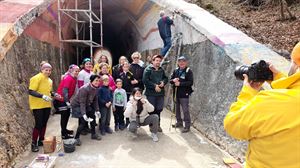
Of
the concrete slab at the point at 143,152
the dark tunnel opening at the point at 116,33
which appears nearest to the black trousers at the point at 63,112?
the concrete slab at the point at 143,152

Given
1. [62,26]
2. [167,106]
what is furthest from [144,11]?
[167,106]

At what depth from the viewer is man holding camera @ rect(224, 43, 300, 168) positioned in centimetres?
161

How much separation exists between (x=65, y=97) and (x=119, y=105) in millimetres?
1165

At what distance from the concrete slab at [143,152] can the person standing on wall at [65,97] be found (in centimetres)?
41

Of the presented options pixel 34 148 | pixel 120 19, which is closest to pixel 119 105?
pixel 34 148

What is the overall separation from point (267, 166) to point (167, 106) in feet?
20.5

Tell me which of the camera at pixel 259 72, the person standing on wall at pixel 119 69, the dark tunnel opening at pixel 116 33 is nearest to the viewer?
the camera at pixel 259 72

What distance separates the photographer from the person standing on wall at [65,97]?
5.45 metres

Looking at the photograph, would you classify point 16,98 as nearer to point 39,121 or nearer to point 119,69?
point 39,121

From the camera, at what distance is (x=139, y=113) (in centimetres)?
573

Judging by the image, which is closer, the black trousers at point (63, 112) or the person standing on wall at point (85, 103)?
the person standing on wall at point (85, 103)

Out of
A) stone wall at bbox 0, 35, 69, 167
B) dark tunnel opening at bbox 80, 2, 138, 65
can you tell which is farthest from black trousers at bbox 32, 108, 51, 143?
dark tunnel opening at bbox 80, 2, 138, 65

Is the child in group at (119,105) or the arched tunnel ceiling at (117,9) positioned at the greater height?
the arched tunnel ceiling at (117,9)

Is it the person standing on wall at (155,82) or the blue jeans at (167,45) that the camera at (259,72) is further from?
the blue jeans at (167,45)
